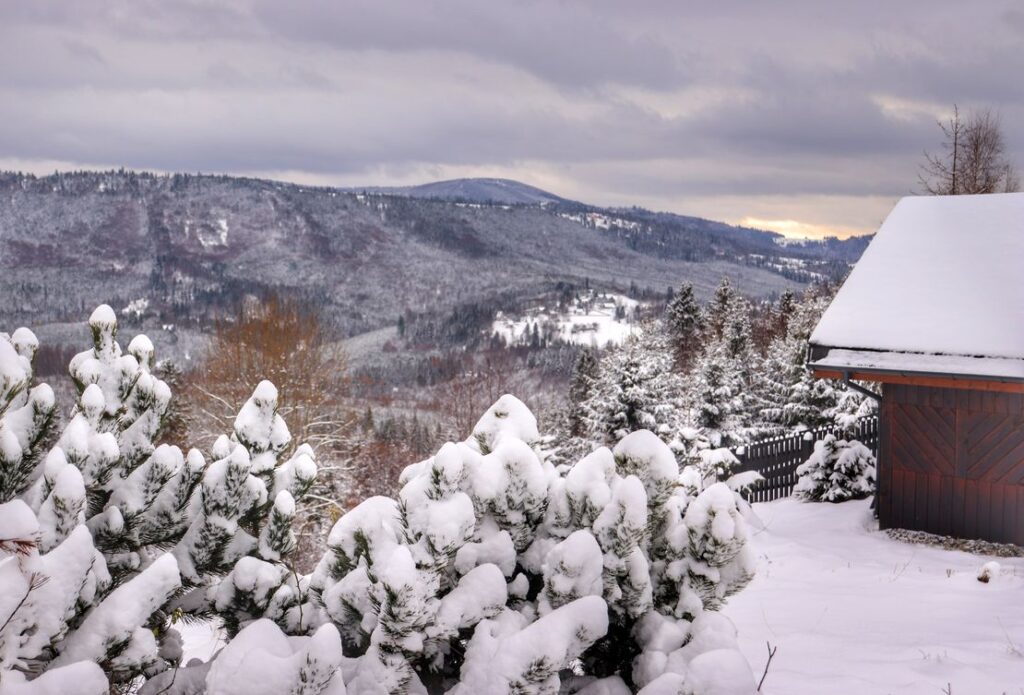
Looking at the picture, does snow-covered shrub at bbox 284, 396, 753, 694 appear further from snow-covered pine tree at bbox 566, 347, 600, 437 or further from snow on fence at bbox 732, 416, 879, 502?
snow-covered pine tree at bbox 566, 347, 600, 437

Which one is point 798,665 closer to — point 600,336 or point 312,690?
point 312,690

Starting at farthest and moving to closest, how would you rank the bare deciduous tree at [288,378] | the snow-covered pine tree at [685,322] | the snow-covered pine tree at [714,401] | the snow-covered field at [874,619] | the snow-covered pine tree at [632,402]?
the snow-covered pine tree at [685,322]
the snow-covered pine tree at [714,401]
the snow-covered pine tree at [632,402]
the bare deciduous tree at [288,378]
the snow-covered field at [874,619]

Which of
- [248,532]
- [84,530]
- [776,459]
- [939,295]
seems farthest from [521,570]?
[776,459]

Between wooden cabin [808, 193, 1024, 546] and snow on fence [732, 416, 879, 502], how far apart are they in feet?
16.5

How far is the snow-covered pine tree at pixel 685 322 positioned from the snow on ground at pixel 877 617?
52558mm

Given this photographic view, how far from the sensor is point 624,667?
3.08 metres

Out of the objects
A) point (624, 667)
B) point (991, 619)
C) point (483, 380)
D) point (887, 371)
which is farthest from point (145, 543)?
point (483, 380)

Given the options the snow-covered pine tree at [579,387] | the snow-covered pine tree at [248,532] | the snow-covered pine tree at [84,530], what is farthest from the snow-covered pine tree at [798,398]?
the snow-covered pine tree at [84,530]

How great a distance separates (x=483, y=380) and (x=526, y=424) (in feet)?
93.7

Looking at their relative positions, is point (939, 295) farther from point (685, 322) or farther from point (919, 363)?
point (685, 322)

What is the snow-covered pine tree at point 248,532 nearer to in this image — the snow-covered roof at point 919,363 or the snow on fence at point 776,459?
the snow-covered roof at point 919,363

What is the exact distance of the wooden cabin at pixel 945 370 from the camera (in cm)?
984

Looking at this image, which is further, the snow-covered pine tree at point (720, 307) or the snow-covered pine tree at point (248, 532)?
the snow-covered pine tree at point (720, 307)

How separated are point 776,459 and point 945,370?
276 inches
